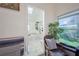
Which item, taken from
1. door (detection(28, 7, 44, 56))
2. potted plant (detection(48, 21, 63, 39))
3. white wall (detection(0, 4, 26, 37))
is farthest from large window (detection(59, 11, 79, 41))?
white wall (detection(0, 4, 26, 37))

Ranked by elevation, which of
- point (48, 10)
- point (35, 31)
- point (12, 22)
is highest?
point (48, 10)

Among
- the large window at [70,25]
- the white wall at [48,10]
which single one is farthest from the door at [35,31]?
the large window at [70,25]

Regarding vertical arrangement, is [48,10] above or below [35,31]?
above

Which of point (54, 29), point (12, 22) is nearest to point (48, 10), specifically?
point (54, 29)

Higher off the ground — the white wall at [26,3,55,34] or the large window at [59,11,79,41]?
the white wall at [26,3,55,34]

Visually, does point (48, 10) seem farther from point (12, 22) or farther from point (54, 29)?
point (12, 22)

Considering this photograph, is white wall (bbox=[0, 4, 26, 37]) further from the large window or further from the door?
the large window

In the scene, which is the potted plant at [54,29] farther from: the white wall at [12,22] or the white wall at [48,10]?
the white wall at [12,22]

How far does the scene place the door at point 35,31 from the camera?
1624 millimetres

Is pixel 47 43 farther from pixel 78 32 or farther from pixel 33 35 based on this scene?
pixel 78 32

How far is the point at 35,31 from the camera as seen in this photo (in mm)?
1655

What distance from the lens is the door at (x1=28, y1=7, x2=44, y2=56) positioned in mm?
1624

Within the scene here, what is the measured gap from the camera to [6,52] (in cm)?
153

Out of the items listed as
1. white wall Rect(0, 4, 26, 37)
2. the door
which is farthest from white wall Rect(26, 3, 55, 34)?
white wall Rect(0, 4, 26, 37)
